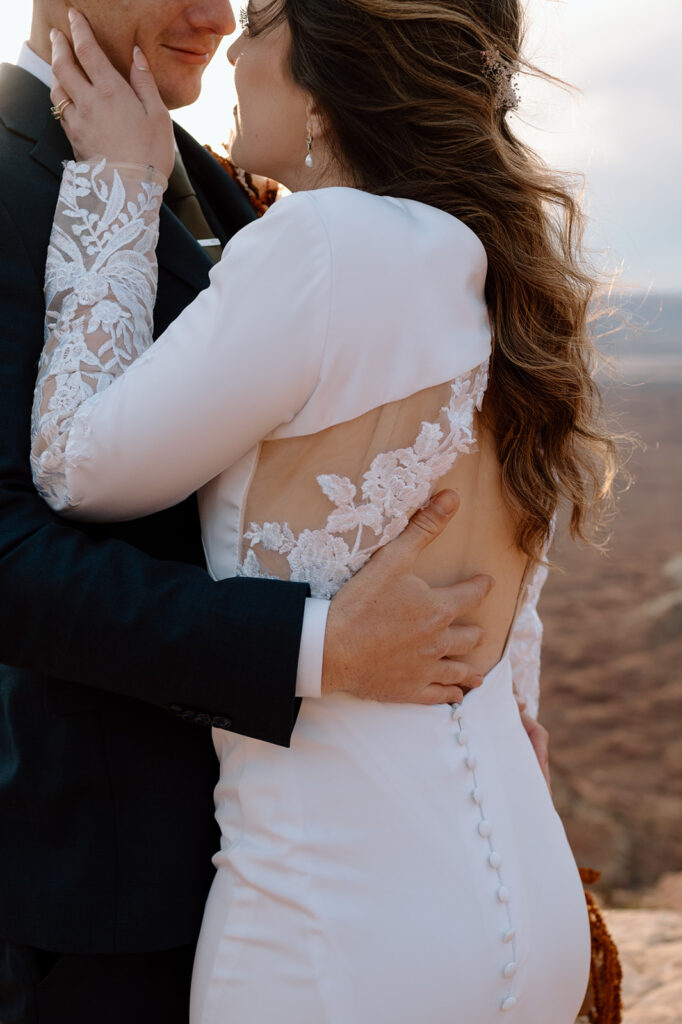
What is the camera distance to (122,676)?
4.79ft

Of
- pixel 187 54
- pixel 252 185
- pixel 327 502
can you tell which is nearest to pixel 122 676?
pixel 327 502

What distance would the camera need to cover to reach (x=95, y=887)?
1569 mm

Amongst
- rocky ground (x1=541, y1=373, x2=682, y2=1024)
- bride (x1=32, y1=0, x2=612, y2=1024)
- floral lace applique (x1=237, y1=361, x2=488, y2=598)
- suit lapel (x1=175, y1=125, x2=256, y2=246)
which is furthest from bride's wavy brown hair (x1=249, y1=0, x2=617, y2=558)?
rocky ground (x1=541, y1=373, x2=682, y2=1024)

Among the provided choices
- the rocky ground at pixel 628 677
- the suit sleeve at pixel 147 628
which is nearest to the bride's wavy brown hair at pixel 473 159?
the suit sleeve at pixel 147 628

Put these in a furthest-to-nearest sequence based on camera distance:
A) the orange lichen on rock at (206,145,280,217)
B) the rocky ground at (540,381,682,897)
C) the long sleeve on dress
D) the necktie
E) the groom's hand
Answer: the rocky ground at (540,381,682,897)
the orange lichen on rock at (206,145,280,217)
the necktie
the groom's hand
the long sleeve on dress

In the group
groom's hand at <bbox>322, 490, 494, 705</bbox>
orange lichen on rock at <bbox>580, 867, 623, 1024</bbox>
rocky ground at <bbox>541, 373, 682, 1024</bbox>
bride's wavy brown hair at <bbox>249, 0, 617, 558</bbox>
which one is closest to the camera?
groom's hand at <bbox>322, 490, 494, 705</bbox>

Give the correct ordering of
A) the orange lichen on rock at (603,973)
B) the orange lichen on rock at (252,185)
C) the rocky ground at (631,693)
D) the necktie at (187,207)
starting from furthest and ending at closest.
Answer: the rocky ground at (631,693) → the orange lichen on rock at (603,973) → the orange lichen on rock at (252,185) → the necktie at (187,207)

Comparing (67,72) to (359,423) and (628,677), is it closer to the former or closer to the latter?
(359,423)

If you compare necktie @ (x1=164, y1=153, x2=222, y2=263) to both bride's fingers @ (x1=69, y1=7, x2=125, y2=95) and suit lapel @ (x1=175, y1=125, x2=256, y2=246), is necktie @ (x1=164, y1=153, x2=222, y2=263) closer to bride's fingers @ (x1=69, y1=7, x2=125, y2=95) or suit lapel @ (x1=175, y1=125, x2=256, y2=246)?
suit lapel @ (x1=175, y1=125, x2=256, y2=246)

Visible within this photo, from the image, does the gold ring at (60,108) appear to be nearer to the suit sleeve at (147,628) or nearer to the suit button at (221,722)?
the suit sleeve at (147,628)

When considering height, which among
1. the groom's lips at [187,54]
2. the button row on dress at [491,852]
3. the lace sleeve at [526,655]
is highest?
the groom's lips at [187,54]

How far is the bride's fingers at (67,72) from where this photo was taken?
1753mm

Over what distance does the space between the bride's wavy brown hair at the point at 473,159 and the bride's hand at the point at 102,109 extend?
0.24 m

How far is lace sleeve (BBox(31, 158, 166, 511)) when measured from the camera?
1483 millimetres
